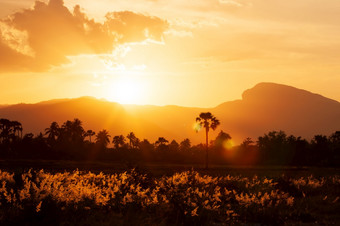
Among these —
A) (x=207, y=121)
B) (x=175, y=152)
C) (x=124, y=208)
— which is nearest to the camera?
(x=124, y=208)

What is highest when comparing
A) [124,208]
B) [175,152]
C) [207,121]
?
[207,121]

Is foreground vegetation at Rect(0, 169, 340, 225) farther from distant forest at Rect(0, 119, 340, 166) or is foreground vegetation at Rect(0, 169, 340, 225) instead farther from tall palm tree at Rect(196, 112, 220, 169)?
distant forest at Rect(0, 119, 340, 166)

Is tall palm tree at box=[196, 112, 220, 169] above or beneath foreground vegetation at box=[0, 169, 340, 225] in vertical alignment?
above

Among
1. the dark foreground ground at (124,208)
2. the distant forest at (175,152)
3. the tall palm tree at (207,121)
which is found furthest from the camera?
the distant forest at (175,152)

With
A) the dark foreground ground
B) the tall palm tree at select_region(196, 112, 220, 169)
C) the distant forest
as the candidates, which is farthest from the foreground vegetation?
the distant forest

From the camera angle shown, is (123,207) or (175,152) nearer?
(123,207)

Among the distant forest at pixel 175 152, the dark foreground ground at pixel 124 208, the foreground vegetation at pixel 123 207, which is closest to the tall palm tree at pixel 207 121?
the distant forest at pixel 175 152

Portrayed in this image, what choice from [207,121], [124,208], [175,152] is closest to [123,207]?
[124,208]

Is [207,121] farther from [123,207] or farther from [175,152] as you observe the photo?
[123,207]

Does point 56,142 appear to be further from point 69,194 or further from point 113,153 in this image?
point 69,194

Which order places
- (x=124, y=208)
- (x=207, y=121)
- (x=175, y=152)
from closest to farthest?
1. (x=124, y=208)
2. (x=207, y=121)
3. (x=175, y=152)

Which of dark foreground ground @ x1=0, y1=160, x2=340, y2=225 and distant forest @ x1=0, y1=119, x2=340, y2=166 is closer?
dark foreground ground @ x1=0, y1=160, x2=340, y2=225

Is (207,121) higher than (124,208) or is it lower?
higher

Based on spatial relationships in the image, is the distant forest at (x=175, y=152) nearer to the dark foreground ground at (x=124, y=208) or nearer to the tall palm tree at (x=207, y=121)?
the tall palm tree at (x=207, y=121)
